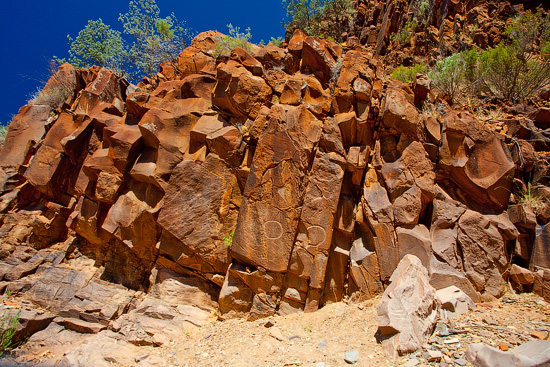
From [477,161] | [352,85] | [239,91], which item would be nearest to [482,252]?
[477,161]

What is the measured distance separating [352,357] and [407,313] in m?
1.09

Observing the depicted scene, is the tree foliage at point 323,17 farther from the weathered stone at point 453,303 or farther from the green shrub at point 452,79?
the weathered stone at point 453,303

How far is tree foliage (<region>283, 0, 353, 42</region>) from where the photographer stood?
18.9 metres

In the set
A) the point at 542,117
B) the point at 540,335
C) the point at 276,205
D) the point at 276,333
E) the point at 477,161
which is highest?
the point at 542,117

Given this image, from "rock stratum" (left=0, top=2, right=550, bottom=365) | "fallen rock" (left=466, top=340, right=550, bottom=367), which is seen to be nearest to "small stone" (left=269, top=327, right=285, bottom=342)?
"rock stratum" (left=0, top=2, right=550, bottom=365)

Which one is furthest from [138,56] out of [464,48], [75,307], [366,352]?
[366,352]

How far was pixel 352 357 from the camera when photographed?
15.0 feet

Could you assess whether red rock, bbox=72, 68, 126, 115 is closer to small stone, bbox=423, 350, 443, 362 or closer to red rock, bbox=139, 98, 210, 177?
red rock, bbox=139, 98, 210, 177

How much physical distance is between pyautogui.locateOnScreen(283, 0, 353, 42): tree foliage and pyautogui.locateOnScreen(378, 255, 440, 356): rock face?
1700cm

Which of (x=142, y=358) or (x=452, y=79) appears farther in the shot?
(x=452, y=79)

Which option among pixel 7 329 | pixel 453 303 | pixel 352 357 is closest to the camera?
pixel 352 357

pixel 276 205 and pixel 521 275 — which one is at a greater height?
pixel 276 205

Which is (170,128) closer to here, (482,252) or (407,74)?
(482,252)

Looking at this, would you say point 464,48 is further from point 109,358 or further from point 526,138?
point 109,358
